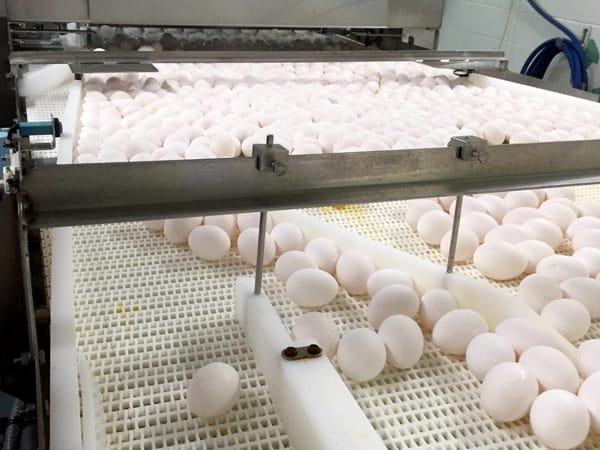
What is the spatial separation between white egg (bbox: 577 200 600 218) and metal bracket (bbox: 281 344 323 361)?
1.11 m

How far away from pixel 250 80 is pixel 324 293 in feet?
5.54

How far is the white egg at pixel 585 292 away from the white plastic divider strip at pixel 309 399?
0.63 m

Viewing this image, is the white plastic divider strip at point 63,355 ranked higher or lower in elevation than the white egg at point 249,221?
lower

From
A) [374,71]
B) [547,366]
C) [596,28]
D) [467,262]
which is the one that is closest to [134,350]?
[547,366]

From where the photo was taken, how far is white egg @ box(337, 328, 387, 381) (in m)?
1.02

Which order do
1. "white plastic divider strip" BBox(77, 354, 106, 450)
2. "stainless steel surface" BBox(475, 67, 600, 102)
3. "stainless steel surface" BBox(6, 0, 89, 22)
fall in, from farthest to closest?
"stainless steel surface" BBox(475, 67, 600, 102)
"stainless steel surface" BBox(6, 0, 89, 22)
"white plastic divider strip" BBox(77, 354, 106, 450)

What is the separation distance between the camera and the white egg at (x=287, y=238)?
141cm

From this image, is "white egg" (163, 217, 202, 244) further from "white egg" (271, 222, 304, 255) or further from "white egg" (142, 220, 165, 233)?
"white egg" (271, 222, 304, 255)

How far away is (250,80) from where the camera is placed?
2.69m

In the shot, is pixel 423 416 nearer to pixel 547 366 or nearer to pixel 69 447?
pixel 547 366

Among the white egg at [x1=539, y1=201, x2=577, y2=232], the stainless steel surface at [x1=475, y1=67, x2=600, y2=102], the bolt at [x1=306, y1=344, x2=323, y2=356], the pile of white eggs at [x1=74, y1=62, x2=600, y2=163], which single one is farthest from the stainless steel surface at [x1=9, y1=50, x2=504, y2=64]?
the bolt at [x1=306, y1=344, x2=323, y2=356]

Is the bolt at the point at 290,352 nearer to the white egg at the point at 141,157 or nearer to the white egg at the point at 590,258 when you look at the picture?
the white egg at the point at 590,258

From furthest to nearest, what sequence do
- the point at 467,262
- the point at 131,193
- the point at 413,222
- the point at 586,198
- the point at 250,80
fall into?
the point at 250,80 → the point at 586,198 → the point at 413,222 → the point at 467,262 → the point at 131,193

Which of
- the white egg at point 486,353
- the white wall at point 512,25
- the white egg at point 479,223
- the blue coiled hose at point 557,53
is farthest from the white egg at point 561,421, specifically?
the white wall at point 512,25
